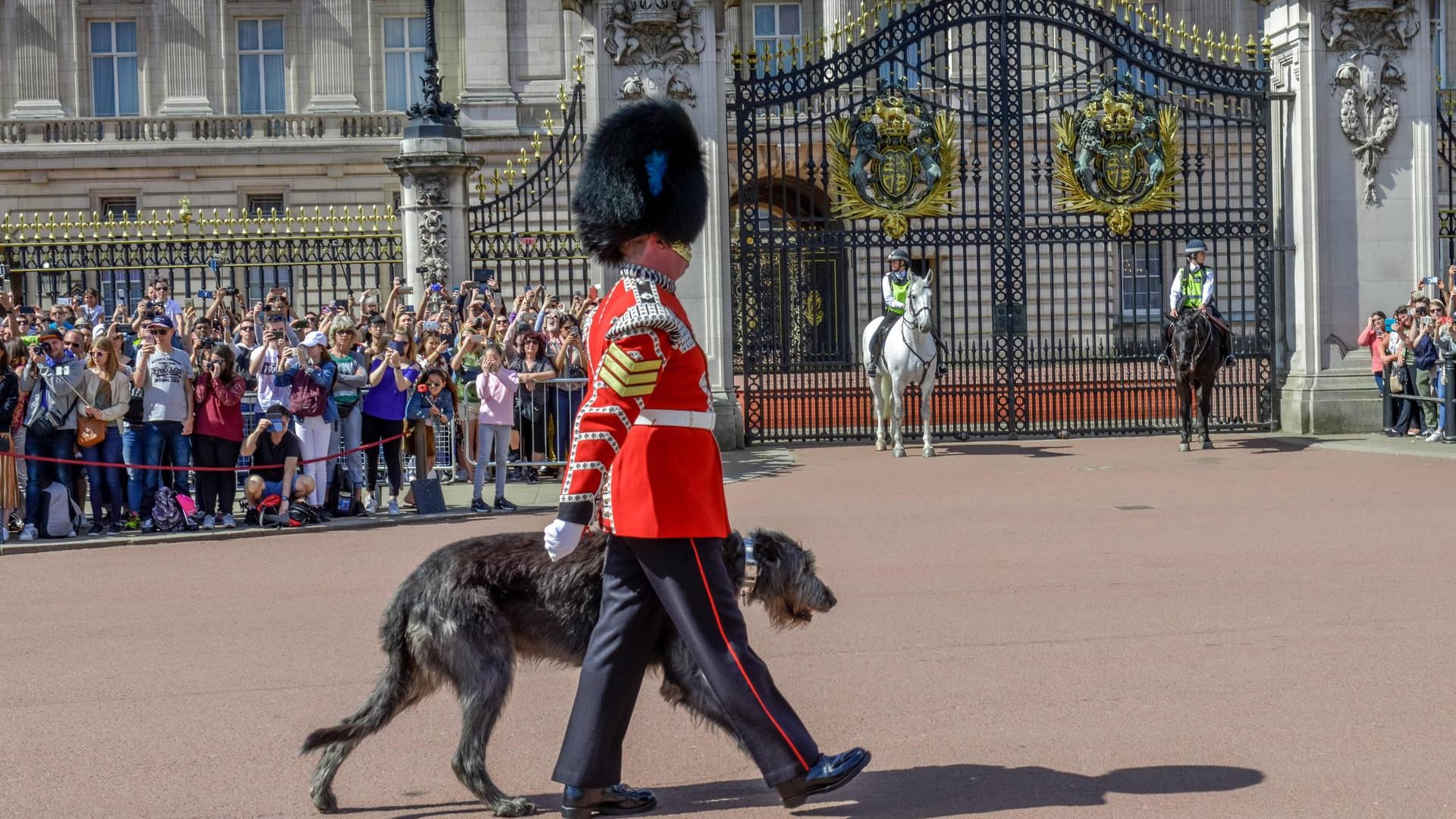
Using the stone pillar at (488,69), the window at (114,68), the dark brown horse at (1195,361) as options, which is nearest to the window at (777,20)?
the stone pillar at (488,69)

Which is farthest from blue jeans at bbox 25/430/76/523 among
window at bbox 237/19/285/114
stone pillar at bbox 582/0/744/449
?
window at bbox 237/19/285/114

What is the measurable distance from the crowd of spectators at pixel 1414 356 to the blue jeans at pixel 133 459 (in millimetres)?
12508

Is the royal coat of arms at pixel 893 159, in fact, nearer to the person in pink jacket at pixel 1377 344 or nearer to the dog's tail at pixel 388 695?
the person in pink jacket at pixel 1377 344

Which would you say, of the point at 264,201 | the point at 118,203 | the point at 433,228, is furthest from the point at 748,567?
the point at 118,203

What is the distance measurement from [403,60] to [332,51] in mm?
1697

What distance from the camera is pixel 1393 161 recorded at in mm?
18766

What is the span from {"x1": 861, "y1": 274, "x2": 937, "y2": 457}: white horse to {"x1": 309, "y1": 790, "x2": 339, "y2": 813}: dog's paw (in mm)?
12442

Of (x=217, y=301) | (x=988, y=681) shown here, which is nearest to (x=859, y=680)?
(x=988, y=681)

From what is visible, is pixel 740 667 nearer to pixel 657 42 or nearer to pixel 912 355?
pixel 912 355

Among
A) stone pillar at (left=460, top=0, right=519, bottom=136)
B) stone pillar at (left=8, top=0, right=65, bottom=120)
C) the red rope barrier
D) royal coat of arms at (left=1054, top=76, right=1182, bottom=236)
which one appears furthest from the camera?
stone pillar at (left=8, top=0, right=65, bottom=120)

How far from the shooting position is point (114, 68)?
42750 mm

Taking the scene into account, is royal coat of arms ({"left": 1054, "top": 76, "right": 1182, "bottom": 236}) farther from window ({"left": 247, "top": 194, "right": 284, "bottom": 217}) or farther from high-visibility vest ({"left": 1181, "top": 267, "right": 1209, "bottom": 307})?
window ({"left": 247, "top": 194, "right": 284, "bottom": 217})

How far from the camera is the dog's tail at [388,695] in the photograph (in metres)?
5.48

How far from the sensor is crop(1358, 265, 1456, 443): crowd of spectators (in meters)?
18.0
